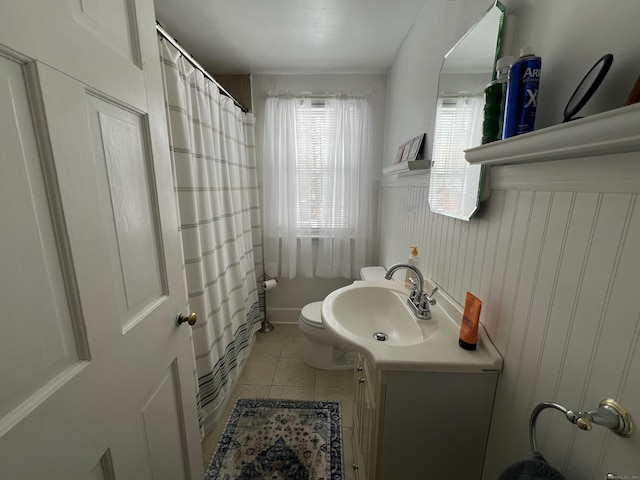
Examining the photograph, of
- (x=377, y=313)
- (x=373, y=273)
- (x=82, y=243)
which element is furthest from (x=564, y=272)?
(x=373, y=273)

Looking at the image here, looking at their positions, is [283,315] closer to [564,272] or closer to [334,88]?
[334,88]

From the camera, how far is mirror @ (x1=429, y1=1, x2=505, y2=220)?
0.79 meters

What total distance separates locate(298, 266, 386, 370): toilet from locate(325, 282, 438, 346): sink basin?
0.63 metres

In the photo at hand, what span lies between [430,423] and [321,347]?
3.97ft

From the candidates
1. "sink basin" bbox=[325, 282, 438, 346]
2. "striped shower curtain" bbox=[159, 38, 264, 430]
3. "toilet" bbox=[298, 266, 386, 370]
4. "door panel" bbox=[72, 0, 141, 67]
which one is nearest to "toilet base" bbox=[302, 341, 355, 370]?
"toilet" bbox=[298, 266, 386, 370]

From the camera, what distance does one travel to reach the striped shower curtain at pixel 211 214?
4.00 feet

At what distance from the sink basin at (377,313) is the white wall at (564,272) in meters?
0.30

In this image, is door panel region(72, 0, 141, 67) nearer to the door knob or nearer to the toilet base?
the door knob

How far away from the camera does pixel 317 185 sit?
2.27 meters

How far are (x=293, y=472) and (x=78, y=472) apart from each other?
3.56 feet

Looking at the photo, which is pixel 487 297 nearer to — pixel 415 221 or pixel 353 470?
pixel 415 221

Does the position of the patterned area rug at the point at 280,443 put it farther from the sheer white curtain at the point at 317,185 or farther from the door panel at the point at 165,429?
the sheer white curtain at the point at 317,185

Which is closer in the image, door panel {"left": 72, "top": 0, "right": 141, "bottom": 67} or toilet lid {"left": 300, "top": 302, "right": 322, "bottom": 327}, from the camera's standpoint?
door panel {"left": 72, "top": 0, "right": 141, "bottom": 67}

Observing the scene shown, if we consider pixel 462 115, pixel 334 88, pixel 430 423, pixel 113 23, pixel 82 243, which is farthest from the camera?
pixel 334 88
